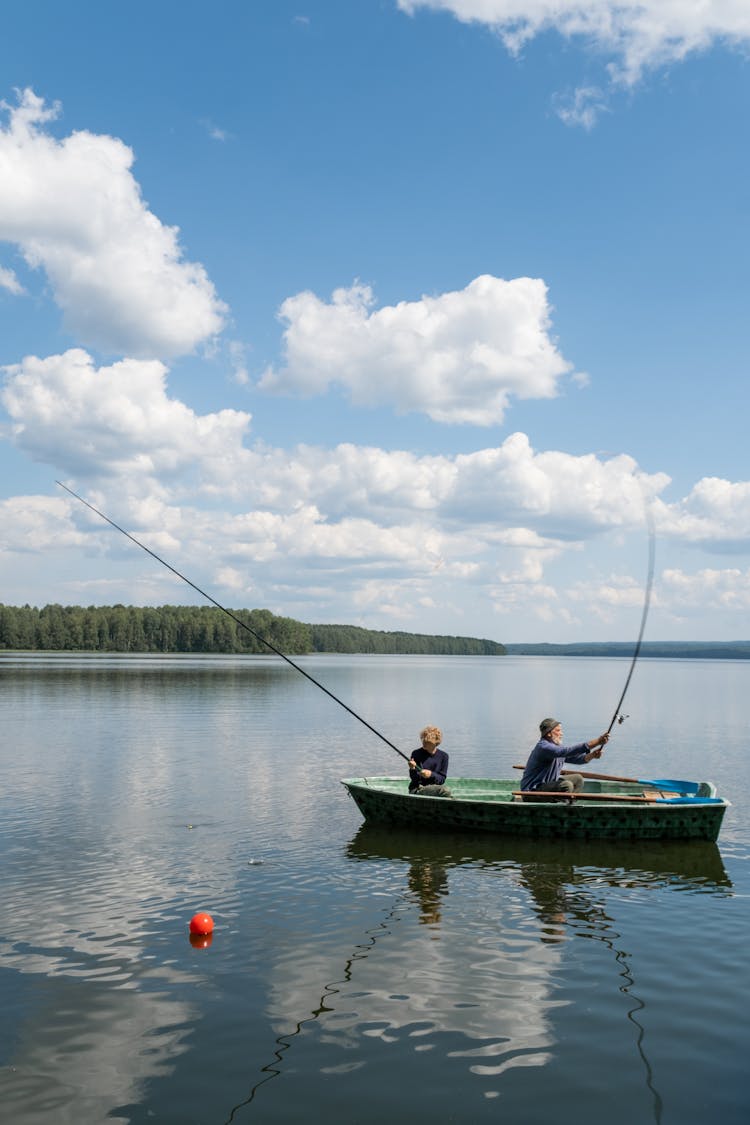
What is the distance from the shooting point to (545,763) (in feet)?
55.3

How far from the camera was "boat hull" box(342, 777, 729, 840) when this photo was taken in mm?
16141

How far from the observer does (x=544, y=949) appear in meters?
10.5

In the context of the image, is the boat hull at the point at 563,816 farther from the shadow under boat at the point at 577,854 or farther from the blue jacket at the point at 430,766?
the blue jacket at the point at 430,766

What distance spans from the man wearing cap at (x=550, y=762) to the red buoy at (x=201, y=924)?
760 cm

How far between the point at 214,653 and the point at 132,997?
18147 centimetres

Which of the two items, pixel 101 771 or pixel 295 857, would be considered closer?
pixel 295 857

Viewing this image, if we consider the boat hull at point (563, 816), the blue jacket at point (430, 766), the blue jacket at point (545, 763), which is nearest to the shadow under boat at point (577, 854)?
the boat hull at point (563, 816)

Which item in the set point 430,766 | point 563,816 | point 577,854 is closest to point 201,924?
point 430,766


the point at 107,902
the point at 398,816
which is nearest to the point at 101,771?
the point at 398,816

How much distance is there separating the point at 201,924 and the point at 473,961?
10.7ft

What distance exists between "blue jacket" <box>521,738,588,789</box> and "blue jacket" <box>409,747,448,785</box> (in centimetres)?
157

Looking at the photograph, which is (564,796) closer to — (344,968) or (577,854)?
(577,854)

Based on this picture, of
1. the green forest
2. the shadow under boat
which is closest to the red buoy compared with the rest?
the shadow under boat

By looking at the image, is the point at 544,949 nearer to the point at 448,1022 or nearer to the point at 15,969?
the point at 448,1022
